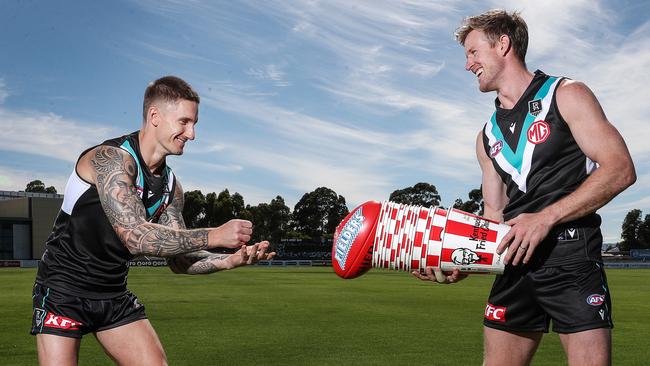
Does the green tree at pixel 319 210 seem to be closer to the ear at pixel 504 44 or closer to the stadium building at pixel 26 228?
the stadium building at pixel 26 228

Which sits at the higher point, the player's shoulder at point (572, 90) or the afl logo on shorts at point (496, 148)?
the player's shoulder at point (572, 90)

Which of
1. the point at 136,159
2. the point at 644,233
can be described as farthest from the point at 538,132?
the point at 644,233

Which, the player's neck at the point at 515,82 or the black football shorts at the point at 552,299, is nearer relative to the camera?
the black football shorts at the point at 552,299

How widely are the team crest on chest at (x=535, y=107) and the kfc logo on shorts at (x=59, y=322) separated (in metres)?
3.66

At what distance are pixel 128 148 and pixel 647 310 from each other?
17275mm

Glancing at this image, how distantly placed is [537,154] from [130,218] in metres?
2.85

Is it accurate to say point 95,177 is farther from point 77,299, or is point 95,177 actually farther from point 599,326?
point 599,326

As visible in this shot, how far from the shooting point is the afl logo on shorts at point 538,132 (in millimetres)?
4578

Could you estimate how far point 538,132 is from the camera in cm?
462

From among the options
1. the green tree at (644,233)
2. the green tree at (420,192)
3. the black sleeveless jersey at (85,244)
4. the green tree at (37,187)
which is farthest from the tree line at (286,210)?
the black sleeveless jersey at (85,244)

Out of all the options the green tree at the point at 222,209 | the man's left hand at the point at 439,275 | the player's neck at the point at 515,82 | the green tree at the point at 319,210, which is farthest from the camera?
the green tree at the point at 319,210

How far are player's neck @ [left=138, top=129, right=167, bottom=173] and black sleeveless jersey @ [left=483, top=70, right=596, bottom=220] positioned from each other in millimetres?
2569

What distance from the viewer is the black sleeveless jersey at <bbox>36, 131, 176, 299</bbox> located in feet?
16.6

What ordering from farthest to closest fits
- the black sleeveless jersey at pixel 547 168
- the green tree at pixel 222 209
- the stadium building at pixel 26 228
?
the green tree at pixel 222 209 → the stadium building at pixel 26 228 → the black sleeveless jersey at pixel 547 168
